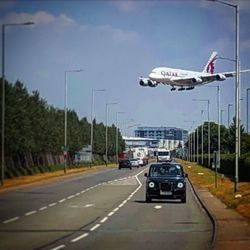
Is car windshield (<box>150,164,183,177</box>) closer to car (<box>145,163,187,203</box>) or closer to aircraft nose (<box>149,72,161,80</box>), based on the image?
car (<box>145,163,187,203</box>)

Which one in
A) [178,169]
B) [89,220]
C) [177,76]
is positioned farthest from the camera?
[178,169]

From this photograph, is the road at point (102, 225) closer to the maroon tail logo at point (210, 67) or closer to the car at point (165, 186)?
the car at point (165, 186)

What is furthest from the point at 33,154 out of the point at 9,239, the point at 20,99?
the point at 9,239

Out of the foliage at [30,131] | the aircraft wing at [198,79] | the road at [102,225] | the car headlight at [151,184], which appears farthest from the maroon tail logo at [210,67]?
the foliage at [30,131]

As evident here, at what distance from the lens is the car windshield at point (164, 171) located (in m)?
36.0

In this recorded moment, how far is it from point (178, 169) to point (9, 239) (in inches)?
745

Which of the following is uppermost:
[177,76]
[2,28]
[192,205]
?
[2,28]

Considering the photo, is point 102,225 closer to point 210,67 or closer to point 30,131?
point 210,67

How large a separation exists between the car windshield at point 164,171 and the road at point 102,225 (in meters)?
1.72

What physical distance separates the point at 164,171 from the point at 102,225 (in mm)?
14134

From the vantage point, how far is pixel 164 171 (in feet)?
119

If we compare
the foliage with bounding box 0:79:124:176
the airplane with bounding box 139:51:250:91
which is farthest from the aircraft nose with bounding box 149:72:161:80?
the foliage with bounding box 0:79:124:176

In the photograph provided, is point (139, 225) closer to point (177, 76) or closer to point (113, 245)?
point (113, 245)

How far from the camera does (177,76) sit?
33.4 m
